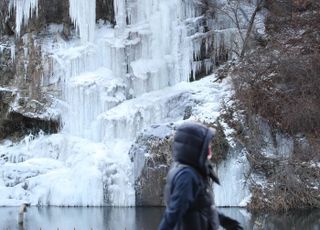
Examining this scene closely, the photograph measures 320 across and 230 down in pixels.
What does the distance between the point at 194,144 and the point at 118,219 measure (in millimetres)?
12144

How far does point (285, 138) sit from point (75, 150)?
303 inches

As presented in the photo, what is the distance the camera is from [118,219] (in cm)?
1565

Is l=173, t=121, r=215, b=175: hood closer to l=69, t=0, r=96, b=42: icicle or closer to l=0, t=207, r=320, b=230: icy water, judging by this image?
l=0, t=207, r=320, b=230: icy water

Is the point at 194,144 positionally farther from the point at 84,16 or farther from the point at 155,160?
the point at 84,16

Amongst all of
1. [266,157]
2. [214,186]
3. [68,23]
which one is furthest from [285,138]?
[68,23]

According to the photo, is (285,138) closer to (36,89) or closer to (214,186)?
(214,186)

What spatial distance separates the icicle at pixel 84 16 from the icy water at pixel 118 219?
373 inches

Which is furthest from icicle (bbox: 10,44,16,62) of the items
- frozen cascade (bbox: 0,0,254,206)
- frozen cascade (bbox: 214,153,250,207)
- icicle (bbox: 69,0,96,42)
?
frozen cascade (bbox: 214,153,250,207)

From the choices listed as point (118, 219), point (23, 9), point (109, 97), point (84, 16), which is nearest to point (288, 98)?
point (109, 97)

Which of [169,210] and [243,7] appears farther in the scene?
[243,7]

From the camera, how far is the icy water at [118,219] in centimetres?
1373

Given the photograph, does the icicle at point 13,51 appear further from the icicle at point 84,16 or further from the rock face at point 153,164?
the rock face at point 153,164

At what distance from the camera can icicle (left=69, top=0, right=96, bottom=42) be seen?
26.0m

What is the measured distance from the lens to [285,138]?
19.9m
